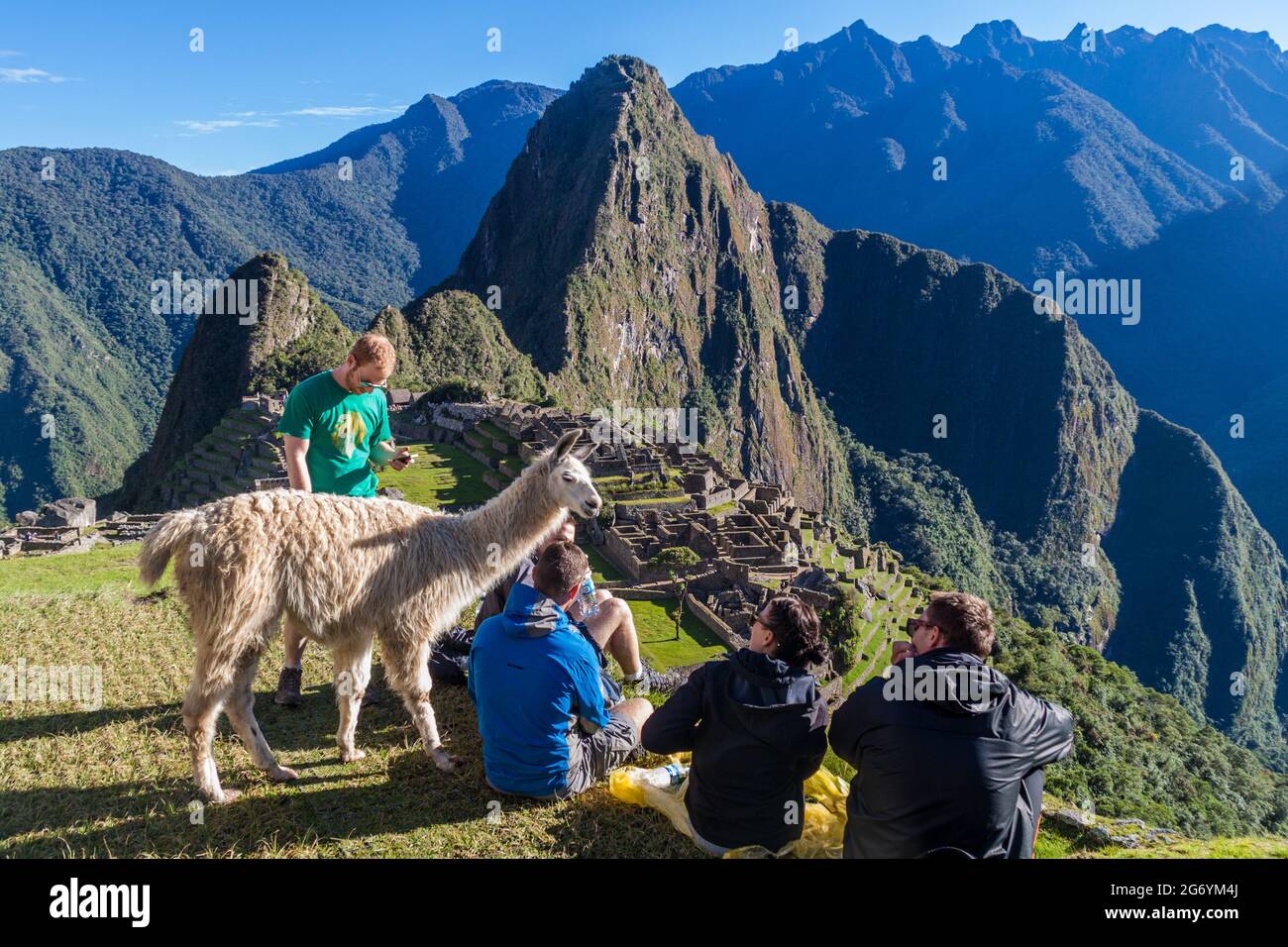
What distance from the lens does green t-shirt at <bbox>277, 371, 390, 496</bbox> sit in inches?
178

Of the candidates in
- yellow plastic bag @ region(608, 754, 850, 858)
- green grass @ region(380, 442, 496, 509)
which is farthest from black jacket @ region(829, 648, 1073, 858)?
green grass @ region(380, 442, 496, 509)

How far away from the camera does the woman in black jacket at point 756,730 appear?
3.23 metres

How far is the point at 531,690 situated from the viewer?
3699mm

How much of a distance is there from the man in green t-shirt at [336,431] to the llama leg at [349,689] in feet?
1.37

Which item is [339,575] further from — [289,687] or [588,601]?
[588,601]

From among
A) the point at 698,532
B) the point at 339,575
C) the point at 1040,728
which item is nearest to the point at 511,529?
the point at 339,575

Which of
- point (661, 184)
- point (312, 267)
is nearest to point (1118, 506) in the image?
point (661, 184)

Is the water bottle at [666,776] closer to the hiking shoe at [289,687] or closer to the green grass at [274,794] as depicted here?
the green grass at [274,794]

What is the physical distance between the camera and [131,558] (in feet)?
31.5

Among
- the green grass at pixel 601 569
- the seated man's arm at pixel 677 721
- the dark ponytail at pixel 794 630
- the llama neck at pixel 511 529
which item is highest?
the llama neck at pixel 511 529

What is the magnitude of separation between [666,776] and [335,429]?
2.62m

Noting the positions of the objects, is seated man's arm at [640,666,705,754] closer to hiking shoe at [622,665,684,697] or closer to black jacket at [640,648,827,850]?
black jacket at [640,648,827,850]

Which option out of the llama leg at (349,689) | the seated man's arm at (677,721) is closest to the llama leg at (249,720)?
the llama leg at (349,689)

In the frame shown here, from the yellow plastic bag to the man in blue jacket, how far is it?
0.89 feet
